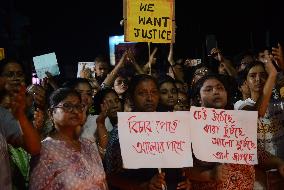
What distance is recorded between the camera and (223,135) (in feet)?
15.2

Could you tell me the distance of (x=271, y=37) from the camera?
1678 centimetres

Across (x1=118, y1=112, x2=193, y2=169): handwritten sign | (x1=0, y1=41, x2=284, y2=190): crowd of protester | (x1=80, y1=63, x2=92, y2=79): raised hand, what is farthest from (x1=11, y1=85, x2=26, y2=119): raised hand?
(x1=80, y1=63, x2=92, y2=79): raised hand

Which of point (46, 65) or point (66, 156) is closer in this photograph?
point (66, 156)

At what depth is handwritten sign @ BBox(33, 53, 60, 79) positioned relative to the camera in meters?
9.29

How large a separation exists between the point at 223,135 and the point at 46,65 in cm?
534

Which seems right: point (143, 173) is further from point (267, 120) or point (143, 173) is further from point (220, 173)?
point (267, 120)

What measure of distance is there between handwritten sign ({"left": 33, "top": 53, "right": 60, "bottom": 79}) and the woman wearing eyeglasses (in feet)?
16.4

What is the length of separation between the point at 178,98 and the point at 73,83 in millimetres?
1424

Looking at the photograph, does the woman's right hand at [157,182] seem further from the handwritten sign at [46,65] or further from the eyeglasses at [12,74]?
the handwritten sign at [46,65]

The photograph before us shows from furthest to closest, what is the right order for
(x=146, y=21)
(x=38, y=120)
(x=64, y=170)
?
1. (x=146, y=21)
2. (x=38, y=120)
3. (x=64, y=170)

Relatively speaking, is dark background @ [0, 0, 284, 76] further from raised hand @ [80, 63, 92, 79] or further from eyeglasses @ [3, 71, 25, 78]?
eyeglasses @ [3, 71, 25, 78]

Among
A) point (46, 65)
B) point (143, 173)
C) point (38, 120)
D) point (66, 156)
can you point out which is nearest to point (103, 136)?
point (38, 120)

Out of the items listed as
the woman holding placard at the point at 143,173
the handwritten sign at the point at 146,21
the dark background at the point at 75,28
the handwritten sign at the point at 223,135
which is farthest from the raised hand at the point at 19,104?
the dark background at the point at 75,28

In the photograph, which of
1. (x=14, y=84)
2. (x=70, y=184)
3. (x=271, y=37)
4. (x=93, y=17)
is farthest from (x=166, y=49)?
(x=70, y=184)
